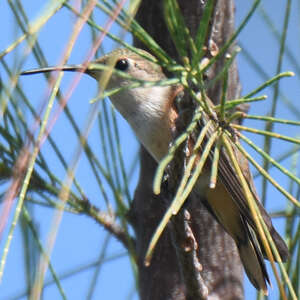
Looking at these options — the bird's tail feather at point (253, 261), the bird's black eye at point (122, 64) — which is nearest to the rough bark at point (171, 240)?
the bird's tail feather at point (253, 261)

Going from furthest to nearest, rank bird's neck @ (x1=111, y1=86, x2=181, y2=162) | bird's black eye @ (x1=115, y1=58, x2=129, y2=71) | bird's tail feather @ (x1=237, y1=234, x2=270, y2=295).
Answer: bird's black eye @ (x1=115, y1=58, x2=129, y2=71), bird's neck @ (x1=111, y1=86, x2=181, y2=162), bird's tail feather @ (x1=237, y1=234, x2=270, y2=295)

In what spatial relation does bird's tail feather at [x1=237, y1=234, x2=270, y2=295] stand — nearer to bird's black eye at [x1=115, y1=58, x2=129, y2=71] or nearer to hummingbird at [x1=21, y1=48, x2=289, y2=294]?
hummingbird at [x1=21, y1=48, x2=289, y2=294]

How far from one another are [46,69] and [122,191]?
380mm

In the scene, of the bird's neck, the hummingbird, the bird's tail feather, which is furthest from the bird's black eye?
the bird's tail feather

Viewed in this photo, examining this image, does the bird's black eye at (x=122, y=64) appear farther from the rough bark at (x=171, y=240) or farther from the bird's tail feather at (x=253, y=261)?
the bird's tail feather at (x=253, y=261)

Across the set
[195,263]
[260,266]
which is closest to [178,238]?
[195,263]

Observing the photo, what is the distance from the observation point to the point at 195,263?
3.70ft

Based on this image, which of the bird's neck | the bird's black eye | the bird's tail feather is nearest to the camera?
the bird's tail feather

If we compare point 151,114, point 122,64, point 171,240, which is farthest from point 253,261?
point 122,64

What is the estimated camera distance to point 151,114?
1695 millimetres

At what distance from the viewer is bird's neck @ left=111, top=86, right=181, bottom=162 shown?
1.62 meters

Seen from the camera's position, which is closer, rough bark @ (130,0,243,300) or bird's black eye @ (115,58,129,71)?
rough bark @ (130,0,243,300)

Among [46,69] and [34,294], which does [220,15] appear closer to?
[46,69]

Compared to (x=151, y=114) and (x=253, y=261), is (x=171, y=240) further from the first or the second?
(x=151, y=114)
